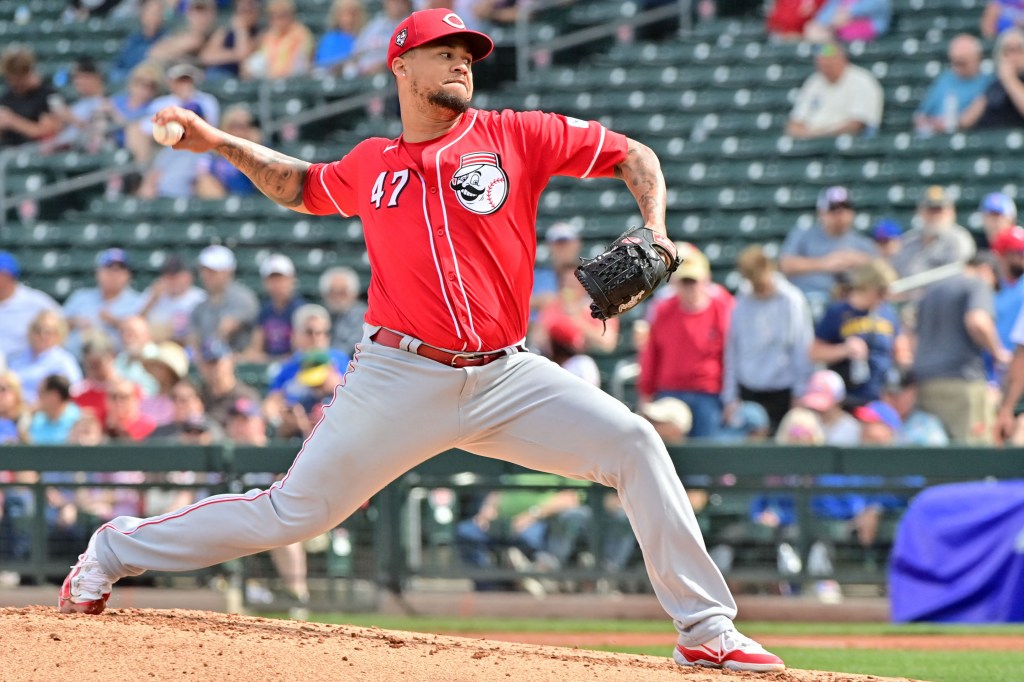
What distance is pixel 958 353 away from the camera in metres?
9.39

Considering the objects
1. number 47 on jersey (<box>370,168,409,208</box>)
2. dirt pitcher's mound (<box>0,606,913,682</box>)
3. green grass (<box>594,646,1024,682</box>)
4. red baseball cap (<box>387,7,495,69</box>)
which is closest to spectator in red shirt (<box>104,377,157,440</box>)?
green grass (<box>594,646,1024,682</box>)

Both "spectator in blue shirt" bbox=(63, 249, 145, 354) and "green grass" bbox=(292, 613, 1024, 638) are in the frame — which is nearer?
"green grass" bbox=(292, 613, 1024, 638)

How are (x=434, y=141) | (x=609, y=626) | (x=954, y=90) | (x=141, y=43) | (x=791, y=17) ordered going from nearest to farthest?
(x=434, y=141)
(x=609, y=626)
(x=954, y=90)
(x=791, y=17)
(x=141, y=43)

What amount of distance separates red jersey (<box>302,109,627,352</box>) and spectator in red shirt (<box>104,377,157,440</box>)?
559cm

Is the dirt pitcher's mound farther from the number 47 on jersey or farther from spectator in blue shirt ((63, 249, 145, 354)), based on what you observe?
spectator in blue shirt ((63, 249, 145, 354))

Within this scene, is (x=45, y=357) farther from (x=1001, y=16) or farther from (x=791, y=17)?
(x=1001, y=16)

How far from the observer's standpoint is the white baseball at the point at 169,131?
5398 millimetres

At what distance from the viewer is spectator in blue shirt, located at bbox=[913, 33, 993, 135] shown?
1207cm

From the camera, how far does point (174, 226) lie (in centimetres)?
1468

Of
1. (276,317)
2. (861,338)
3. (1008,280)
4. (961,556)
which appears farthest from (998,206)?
(276,317)

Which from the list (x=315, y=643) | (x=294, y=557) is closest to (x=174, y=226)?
(x=294, y=557)

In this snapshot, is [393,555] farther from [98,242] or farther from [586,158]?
[98,242]

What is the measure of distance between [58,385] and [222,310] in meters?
1.97

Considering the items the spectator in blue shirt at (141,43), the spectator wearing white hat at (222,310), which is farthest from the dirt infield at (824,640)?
the spectator in blue shirt at (141,43)
